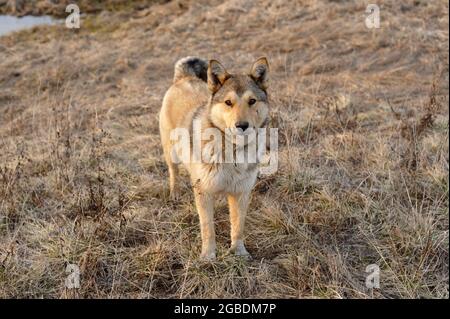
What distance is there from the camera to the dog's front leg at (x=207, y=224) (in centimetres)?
429

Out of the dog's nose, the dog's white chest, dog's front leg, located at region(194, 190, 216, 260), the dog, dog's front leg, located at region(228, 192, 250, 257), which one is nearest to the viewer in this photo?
the dog's nose

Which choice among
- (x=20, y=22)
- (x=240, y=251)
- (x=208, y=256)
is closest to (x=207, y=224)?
(x=208, y=256)

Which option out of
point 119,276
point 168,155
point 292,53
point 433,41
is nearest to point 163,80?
point 292,53

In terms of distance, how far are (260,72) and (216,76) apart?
0.40 meters

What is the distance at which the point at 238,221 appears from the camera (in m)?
4.43

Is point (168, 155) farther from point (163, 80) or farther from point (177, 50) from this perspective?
point (177, 50)

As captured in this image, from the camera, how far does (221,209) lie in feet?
16.8

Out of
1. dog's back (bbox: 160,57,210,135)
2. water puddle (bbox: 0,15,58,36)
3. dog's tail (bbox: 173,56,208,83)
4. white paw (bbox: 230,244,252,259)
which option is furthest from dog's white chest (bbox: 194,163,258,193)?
water puddle (bbox: 0,15,58,36)

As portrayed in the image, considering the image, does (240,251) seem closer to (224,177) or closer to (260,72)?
(224,177)

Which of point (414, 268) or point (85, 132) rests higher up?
point (85, 132)

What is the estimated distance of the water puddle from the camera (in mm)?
14969

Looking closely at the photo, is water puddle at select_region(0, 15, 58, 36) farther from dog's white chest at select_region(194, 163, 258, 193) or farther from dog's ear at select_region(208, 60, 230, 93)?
dog's white chest at select_region(194, 163, 258, 193)

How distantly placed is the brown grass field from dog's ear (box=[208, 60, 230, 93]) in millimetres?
1375
